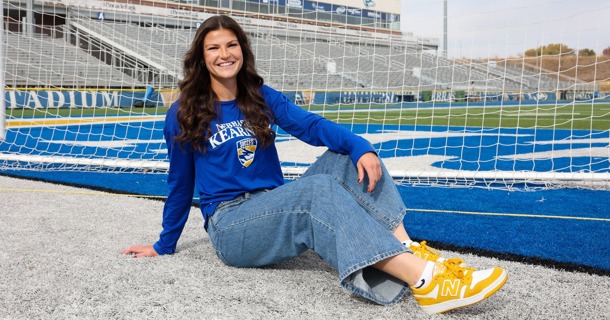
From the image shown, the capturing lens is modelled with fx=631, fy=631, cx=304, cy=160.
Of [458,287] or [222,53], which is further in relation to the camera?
[222,53]

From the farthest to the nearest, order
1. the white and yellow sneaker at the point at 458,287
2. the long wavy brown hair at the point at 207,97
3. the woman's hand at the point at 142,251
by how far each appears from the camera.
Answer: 1. the woman's hand at the point at 142,251
2. the long wavy brown hair at the point at 207,97
3. the white and yellow sneaker at the point at 458,287

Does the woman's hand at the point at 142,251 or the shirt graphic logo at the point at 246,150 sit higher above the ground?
the shirt graphic logo at the point at 246,150

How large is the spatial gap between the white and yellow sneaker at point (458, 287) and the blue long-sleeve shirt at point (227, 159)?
0.60m

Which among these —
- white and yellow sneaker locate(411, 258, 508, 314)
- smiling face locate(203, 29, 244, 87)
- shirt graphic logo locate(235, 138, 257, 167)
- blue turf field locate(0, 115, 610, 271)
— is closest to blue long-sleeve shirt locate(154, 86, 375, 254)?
shirt graphic logo locate(235, 138, 257, 167)

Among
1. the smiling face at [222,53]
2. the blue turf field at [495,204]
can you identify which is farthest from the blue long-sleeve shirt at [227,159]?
the blue turf field at [495,204]

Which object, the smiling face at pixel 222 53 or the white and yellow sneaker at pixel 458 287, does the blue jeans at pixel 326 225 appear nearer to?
the white and yellow sneaker at pixel 458 287

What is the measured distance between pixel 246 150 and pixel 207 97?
0.74ft

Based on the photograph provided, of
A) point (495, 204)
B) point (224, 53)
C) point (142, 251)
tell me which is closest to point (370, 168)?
point (224, 53)

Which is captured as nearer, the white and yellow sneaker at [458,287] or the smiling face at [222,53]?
the white and yellow sneaker at [458,287]

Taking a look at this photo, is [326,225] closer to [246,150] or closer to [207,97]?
[246,150]

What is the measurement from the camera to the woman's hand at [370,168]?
1.90m

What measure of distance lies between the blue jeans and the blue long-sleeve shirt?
0.06 metres

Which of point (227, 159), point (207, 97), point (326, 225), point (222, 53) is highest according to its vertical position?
point (222, 53)

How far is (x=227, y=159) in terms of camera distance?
2.14 metres
